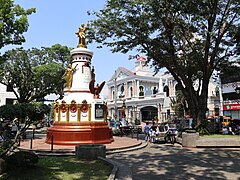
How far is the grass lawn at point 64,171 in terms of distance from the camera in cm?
631

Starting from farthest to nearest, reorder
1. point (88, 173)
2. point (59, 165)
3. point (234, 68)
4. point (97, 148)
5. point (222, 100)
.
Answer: point (222, 100)
point (234, 68)
point (97, 148)
point (59, 165)
point (88, 173)

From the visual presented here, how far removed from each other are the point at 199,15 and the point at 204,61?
3283 millimetres

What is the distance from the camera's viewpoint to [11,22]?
13266mm

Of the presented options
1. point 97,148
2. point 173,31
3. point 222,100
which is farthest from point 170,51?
point 222,100

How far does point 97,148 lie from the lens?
9.20 meters

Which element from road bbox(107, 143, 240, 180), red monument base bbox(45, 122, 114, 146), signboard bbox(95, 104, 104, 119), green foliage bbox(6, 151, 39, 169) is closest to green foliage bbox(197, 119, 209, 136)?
road bbox(107, 143, 240, 180)

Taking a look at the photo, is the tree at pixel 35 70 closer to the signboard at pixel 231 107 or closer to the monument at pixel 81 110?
the monument at pixel 81 110

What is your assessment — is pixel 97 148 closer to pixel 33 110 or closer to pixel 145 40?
pixel 33 110

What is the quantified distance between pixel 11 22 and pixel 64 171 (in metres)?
9.79

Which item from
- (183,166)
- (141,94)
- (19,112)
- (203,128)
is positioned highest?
(141,94)

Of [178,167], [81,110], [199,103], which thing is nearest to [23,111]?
[178,167]

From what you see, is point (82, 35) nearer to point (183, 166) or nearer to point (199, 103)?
point (199, 103)

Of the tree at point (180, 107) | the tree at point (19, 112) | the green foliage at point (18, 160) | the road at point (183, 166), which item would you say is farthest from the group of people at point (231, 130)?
the green foliage at point (18, 160)

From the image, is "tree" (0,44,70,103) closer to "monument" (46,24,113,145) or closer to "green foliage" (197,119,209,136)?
"monument" (46,24,113,145)
